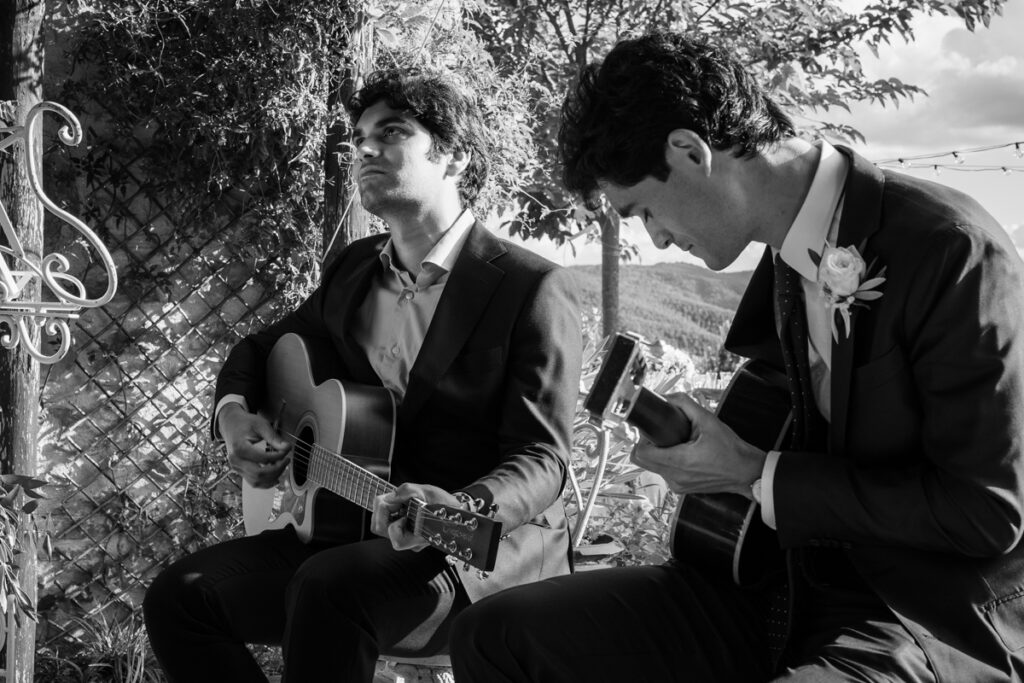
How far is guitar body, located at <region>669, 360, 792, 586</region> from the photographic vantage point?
1854 mm

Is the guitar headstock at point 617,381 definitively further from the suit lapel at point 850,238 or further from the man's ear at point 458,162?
the man's ear at point 458,162

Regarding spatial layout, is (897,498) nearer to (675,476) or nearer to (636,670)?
(675,476)

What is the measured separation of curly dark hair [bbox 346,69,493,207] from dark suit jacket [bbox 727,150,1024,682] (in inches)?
51.9

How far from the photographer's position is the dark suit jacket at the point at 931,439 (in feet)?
4.93

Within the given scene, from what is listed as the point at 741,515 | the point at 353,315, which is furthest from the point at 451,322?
the point at 741,515

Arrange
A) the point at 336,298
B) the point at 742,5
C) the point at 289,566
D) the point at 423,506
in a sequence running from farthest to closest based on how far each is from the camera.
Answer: the point at 742,5 → the point at 336,298 → the point at 289,566 → the point at 423,506

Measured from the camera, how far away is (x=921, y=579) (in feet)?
5.24

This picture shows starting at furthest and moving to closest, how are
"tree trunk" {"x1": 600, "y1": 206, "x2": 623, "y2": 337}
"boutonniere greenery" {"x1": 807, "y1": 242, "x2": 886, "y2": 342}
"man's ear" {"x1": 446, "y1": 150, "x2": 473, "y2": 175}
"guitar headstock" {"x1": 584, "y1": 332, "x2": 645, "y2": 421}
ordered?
"tree trunk" {"x1": 600, "y1": 206, "x2": 623, "y2": 337}
"man's ear" {"x1": 446, "y1": 150, "x2": 473, "y2": 175}
"guitar headstock" {"x1": 584, "y1": 332, "x2": 645, "y2": 421}
"boutonniere greenery" {"x1": 807, "y1": 242, "x2": 886, "y2": 342}

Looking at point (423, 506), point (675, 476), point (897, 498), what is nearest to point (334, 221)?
point (423, 506)

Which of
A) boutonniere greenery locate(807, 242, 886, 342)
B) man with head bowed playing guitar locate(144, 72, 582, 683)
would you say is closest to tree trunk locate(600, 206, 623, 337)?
man with head bowed playing guitar locate(144, 72, 582, 683)

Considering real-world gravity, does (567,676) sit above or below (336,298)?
below

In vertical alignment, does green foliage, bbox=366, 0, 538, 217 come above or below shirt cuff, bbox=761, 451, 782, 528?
above

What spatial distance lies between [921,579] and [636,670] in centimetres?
50

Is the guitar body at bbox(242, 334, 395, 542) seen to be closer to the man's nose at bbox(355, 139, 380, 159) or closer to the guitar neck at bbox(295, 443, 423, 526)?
the guitar neck at bbox(295, 443, 423, 526)
